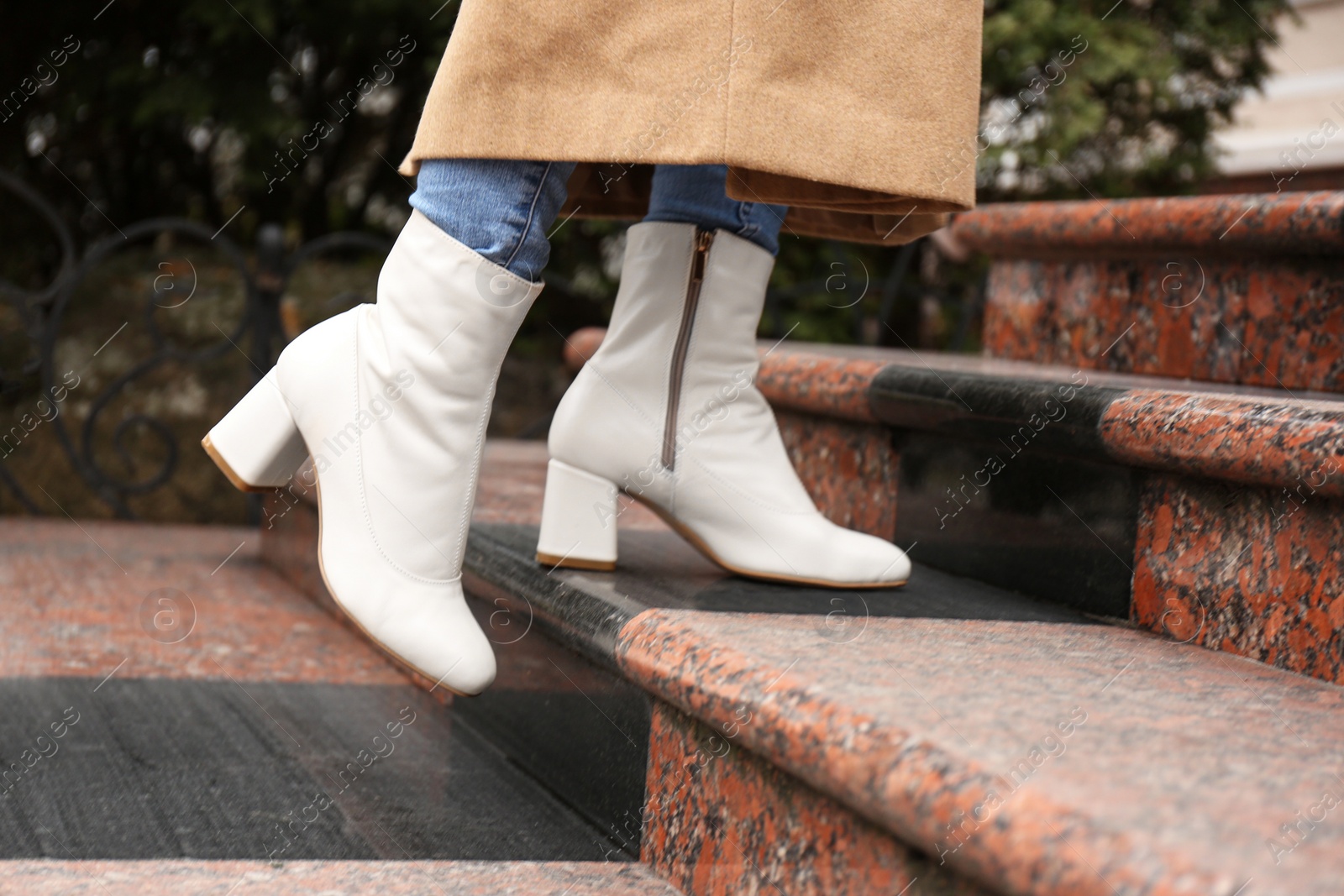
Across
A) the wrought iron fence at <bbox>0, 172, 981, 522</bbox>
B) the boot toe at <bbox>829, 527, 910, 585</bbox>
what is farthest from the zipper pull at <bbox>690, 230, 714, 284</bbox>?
the wrought iron fence at <bbox>0, 172, 981, 522</bbox>

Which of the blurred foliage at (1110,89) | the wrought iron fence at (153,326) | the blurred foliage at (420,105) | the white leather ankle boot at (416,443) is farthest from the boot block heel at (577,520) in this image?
the blurred foliage at (1110,89)

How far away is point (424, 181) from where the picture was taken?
3.73 ft

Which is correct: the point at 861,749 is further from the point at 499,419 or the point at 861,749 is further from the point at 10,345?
the point at 10,345

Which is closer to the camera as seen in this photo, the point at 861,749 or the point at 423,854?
the point at 861,749

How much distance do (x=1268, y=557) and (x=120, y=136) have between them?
4307mm

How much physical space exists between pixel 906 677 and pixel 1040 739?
165 millimetres

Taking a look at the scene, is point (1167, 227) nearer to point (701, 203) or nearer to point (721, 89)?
point (701, 203)

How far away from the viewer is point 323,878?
3.34 ft

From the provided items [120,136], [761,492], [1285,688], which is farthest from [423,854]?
[120,136]

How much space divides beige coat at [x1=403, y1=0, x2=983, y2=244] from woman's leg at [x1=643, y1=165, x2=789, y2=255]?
0.53ft

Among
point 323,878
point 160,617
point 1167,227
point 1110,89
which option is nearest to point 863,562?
point 323,878

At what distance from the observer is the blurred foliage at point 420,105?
3594mm

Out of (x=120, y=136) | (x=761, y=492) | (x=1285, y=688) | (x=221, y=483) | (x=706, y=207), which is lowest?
(x=221, y=483)

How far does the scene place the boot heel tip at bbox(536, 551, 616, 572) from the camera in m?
1.35
